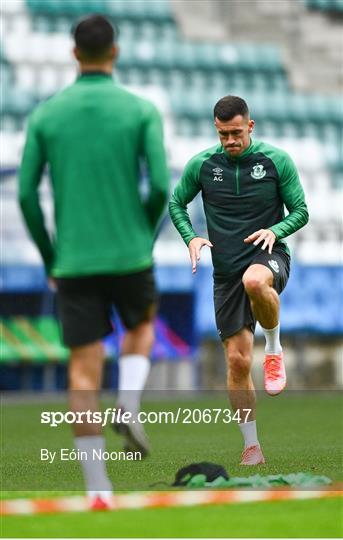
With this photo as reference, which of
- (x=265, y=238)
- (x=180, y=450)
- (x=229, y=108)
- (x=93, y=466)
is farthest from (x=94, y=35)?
(x=180, y=450)

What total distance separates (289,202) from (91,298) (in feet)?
7.00

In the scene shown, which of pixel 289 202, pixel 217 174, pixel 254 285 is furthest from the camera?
pixel 217 174

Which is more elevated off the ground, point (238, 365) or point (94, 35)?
point (94, 35)

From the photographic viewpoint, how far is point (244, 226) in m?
6.39

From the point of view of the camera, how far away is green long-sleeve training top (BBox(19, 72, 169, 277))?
4363mm

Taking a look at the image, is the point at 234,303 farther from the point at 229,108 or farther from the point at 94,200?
the point at 94,200

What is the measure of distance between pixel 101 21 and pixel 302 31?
3330 cm

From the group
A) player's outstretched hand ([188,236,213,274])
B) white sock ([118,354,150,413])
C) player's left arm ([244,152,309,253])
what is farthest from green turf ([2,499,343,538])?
player's left arm ([244,152,309,253])

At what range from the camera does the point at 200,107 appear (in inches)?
1220

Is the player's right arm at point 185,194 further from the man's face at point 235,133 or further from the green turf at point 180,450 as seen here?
the green turf at point 180,450

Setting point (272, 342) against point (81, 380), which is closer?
point (81, 380)

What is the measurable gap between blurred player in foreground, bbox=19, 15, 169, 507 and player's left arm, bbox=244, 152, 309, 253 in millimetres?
1709

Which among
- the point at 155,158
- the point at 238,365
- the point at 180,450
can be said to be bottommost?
the point at 180,450

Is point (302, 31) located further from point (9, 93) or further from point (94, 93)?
point (94, 93)
